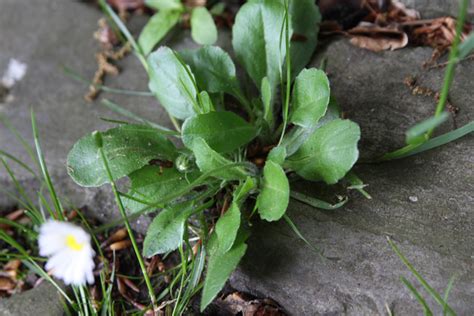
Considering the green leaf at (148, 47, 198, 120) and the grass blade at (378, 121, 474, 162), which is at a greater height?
the green leaf at (148, 47, 198, 120)

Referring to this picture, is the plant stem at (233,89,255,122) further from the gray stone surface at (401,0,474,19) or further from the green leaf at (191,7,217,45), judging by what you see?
the gray stone surface at (401,0,474,19)

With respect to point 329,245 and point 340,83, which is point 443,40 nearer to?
point 340,83

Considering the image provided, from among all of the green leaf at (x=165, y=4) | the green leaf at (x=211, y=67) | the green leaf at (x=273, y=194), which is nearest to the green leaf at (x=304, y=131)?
the green leaf at (x=273, y=194)

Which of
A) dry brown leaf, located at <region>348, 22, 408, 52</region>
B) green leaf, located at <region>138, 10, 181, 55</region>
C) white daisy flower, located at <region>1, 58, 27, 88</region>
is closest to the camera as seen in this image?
dry brown leaf, located at <region>348, 22, 408, 52</region>

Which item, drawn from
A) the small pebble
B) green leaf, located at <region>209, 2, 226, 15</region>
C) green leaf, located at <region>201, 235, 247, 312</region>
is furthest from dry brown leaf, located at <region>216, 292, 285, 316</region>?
green leaf, located at <region>209, 2, 226, 15</region>

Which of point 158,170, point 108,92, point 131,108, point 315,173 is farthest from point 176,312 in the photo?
point 108,92

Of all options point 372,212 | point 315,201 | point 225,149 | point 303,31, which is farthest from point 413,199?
point 303,31

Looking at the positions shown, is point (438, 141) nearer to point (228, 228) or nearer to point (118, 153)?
point (228, 228)
